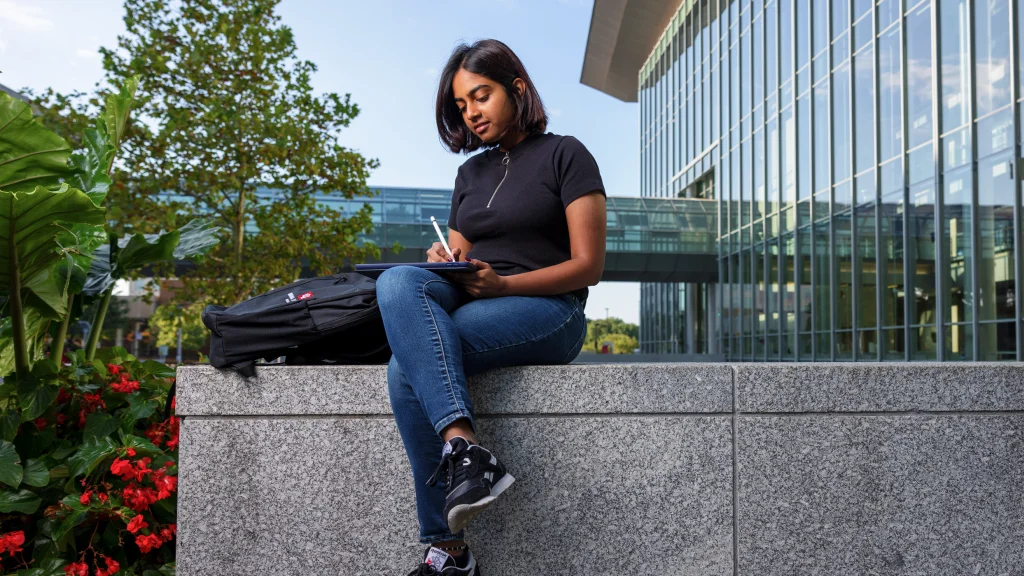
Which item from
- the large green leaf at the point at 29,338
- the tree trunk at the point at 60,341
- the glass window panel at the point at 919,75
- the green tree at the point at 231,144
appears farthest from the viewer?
the glass window panel at the point at 919,75

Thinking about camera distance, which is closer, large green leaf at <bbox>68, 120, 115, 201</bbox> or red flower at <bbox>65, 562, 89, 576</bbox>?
red flower at <bbox>65, 562, 89, 576</bbox>

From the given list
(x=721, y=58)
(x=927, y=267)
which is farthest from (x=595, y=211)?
(x=721, y=58)

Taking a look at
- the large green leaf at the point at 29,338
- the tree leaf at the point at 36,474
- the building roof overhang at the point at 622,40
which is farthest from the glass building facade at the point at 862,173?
the tree leaf at the point at 36,474

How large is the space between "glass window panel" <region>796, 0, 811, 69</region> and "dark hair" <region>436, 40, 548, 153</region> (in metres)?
15.6

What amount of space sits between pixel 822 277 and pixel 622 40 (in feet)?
52.3

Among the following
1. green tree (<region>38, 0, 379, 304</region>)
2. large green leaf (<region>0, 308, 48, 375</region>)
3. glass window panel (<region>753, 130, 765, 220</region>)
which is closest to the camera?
large green leaf (<region>0, 308, 48, 375</region>)

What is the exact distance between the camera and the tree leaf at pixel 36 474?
2963 mm

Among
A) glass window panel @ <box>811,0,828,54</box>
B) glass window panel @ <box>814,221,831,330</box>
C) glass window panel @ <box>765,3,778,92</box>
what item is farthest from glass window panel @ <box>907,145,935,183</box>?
glass window panel @ <box>765,3,778,92</box>

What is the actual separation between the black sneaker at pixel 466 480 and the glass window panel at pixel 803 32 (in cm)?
1673

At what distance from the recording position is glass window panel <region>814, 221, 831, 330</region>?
54.7ft

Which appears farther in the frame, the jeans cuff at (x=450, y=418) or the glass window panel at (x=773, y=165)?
the glass window panel at (x=773, y=165)

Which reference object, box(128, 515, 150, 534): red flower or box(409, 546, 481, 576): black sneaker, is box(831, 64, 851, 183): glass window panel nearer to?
box(409, 546, 481, 576): black sneaker

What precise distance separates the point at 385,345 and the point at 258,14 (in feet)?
28.1

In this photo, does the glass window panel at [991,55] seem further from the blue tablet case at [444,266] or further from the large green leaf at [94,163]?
the large green leaf at [94,163]
